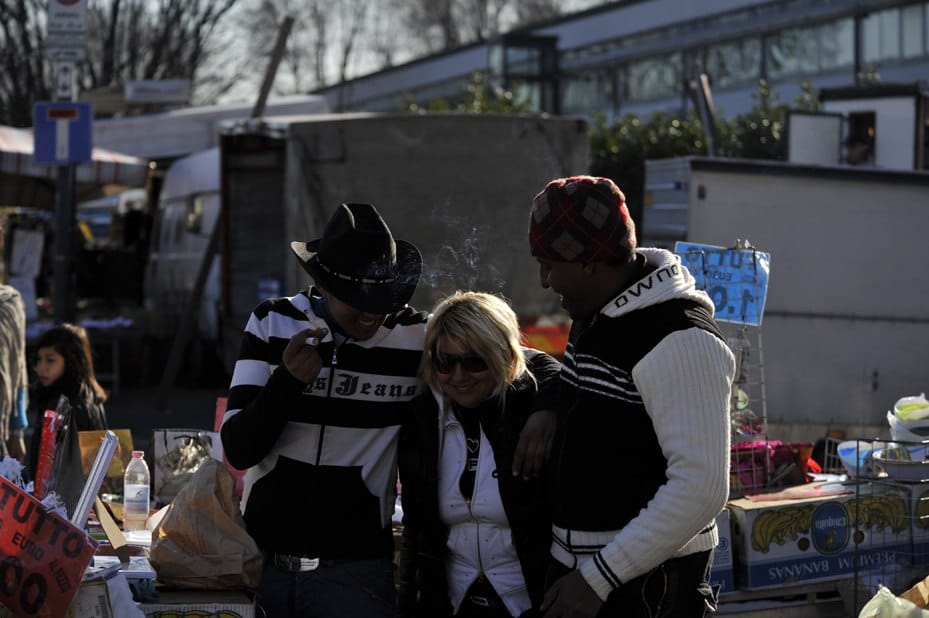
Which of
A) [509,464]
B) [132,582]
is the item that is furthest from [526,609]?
[132,582]

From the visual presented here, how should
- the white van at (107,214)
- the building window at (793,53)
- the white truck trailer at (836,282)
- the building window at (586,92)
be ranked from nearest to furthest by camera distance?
the white truck trailer at (836,282)
the white van at (107,214)
the building window at (793,53)
the building window at (586,92)

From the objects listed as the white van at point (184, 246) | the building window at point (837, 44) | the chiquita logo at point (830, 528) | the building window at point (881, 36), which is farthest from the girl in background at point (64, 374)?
the building window at point (837, 44)

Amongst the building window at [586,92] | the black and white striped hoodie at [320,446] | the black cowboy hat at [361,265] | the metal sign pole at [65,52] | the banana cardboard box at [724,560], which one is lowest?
the banana cardboard box at [724,560]

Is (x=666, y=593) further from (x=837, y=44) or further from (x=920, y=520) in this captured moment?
(x=837, y=44)

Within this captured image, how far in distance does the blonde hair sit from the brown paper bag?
0.80m

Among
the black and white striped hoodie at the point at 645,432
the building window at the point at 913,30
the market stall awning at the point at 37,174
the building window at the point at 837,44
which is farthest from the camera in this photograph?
the building window at the point at 837,44

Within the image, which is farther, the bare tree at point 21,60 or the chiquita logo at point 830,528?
the bare tree at point 21,60

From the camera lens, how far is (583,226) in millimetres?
3094

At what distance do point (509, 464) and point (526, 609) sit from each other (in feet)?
1.31

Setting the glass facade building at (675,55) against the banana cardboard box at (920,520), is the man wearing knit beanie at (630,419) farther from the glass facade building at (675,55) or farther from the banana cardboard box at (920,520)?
the glass facade building at (675,55)

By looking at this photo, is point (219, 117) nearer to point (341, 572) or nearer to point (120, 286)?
point (120, 286)

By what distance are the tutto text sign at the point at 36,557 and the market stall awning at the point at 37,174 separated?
12.1 m

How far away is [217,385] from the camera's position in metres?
16.5

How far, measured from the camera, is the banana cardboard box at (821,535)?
18.1ft
